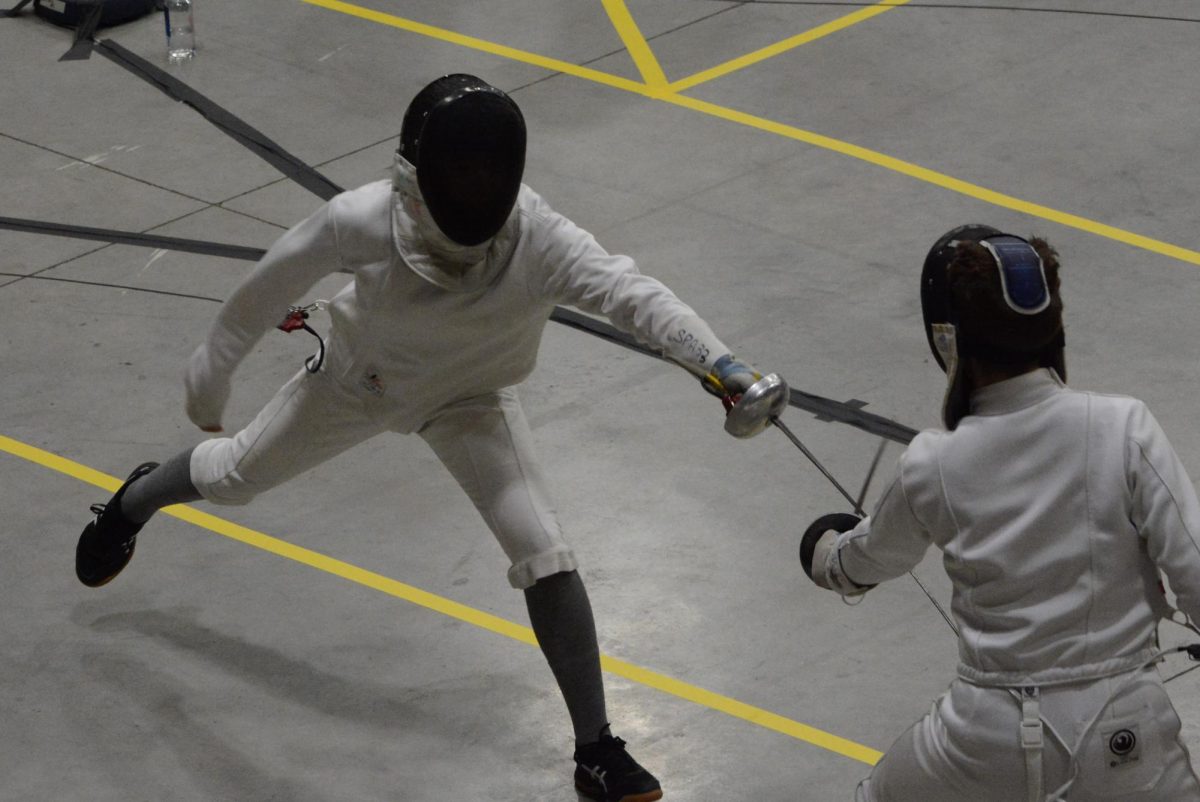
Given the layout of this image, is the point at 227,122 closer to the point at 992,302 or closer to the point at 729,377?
the point at 729,377

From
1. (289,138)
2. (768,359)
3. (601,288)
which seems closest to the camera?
(601,288)

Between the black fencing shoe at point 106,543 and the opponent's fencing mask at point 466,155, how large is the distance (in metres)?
1.91

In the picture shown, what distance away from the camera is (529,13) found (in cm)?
1130

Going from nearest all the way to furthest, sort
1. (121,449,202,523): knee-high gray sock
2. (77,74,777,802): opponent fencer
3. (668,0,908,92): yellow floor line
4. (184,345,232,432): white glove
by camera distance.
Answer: (77,74,777,802): opponent fencer < (184,345,232,432): white glove < (121,449,202,523): knee-high gray sock < (668,0,908,92): yellow floor line

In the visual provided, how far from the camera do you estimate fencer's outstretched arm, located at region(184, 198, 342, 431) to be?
15.5ft

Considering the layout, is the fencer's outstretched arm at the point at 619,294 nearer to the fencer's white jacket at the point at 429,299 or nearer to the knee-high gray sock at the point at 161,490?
the fencer's white jacket at the point at 429,299

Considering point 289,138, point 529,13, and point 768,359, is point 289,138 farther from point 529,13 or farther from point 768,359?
point 768,359

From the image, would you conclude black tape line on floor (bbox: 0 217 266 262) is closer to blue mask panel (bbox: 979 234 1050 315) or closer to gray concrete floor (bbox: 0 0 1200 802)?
gray concrete floor (bbox: 0 0 1200 802)

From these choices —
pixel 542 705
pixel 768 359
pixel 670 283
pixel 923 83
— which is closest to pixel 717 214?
pixel 670 283

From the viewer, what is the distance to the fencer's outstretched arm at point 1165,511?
325 cm

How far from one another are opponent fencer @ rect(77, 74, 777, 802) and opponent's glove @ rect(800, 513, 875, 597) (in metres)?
0.51

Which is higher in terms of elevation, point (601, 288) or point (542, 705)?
point (601, 288)

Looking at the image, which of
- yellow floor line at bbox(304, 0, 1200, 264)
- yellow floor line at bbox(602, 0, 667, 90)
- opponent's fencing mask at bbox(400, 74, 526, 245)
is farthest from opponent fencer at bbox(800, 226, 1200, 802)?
yellow floor line at bbox(602, 0, 667, 90)

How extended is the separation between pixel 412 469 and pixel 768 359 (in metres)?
1.59
